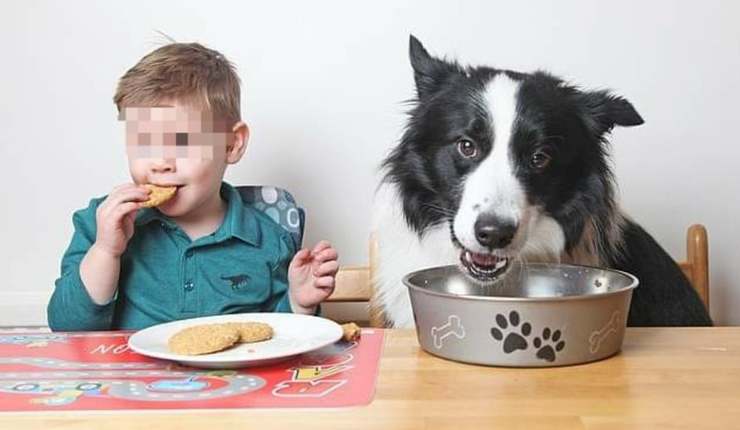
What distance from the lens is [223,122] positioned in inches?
57.7

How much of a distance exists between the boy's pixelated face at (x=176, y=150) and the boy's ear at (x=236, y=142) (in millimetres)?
49

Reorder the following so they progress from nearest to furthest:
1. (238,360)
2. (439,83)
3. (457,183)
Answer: (238,360) < (457,183) < (439,83)

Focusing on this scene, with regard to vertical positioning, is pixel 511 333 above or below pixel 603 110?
below

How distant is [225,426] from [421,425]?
6.8 inches

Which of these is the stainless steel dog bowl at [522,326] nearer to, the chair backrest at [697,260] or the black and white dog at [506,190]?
the black and white dog at [506,190]

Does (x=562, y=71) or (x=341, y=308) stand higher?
(x=562, y=71)

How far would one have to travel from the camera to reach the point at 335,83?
1.80 m

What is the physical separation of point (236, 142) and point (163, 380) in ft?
2.13

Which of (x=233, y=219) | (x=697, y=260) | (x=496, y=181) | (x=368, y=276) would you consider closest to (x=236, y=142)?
(x=233, y=219)

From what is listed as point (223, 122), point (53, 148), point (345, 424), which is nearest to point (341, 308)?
point (223, 122)

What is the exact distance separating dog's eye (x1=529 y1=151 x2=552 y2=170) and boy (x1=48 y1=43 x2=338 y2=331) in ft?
1.07

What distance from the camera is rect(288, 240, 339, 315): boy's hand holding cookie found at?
4.38ft

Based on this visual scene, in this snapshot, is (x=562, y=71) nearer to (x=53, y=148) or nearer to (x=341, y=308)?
(x=341, y=308)

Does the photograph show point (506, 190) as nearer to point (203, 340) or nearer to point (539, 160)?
point (539, 160)
